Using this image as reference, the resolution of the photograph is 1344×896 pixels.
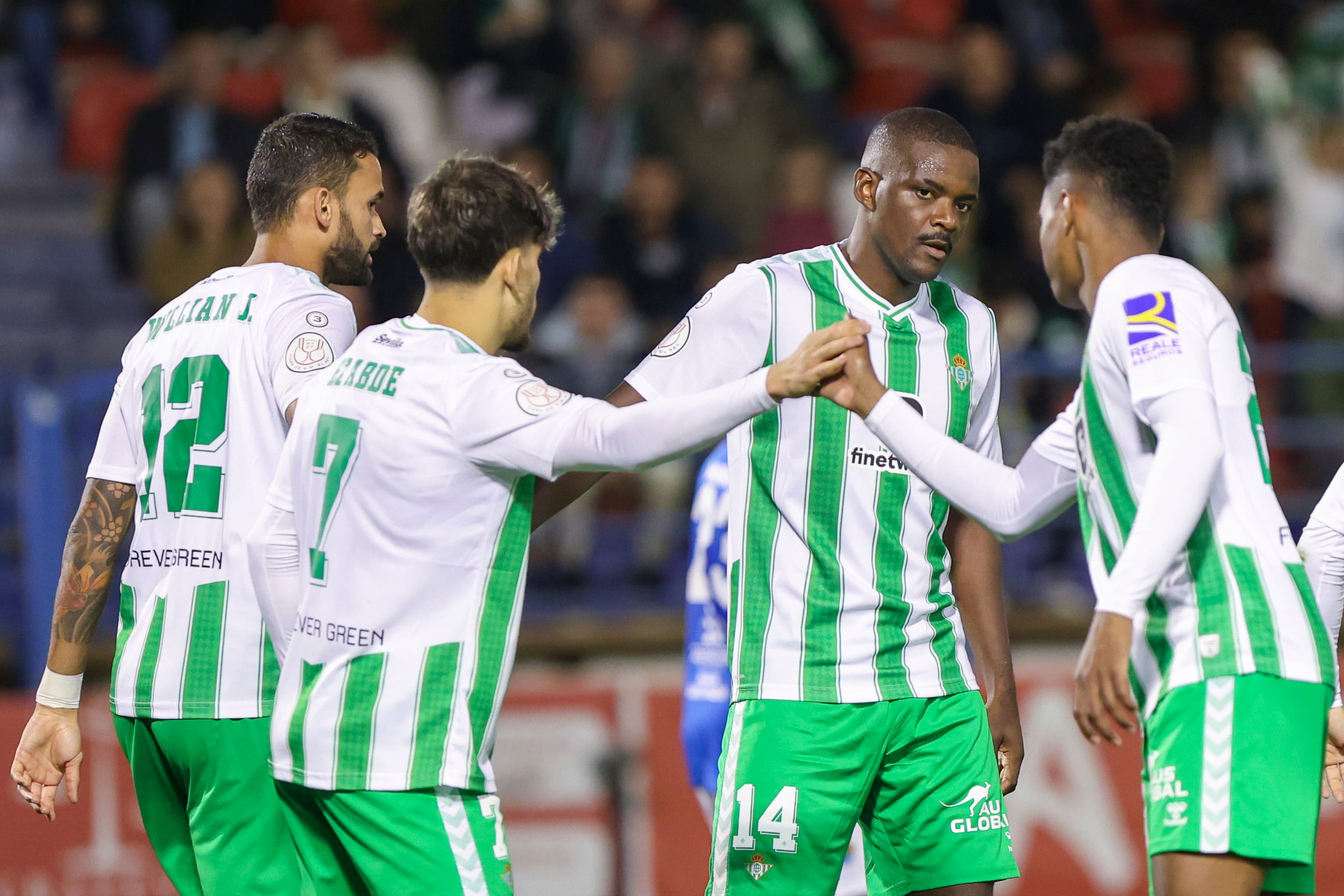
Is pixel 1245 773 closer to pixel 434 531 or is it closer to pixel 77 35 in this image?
pixel 434 531

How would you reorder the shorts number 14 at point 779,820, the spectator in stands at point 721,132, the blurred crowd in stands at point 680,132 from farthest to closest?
the spectator in stands at point 721,132, the blurred crowd in stands at point 680,132, the shorts number 14 at point 779,820

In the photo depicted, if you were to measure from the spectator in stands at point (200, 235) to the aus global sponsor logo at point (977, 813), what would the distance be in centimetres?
605

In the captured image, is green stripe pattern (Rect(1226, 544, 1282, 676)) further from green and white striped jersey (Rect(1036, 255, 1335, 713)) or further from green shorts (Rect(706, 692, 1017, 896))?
green shorts (Rect(706, 692, 1017, 896))

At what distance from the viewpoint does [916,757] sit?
166 inches

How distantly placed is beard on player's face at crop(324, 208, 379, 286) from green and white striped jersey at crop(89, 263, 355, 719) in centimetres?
18

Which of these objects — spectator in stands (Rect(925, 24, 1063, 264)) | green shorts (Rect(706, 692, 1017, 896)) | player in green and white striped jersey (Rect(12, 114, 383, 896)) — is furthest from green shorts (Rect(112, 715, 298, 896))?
spectator in stands (Rect(925, 24, 1063, 264))

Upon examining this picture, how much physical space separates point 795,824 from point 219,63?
777 cm

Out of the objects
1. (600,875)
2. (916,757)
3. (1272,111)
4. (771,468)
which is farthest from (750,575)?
(1272,111)

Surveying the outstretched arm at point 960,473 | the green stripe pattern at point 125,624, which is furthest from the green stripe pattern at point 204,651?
the outstretched arm at point 960,473

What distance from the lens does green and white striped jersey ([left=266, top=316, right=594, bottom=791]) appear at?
332 centimetres

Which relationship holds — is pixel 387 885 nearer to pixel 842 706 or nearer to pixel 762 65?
pixel 842 706

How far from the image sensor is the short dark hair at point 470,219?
3438 millimetres

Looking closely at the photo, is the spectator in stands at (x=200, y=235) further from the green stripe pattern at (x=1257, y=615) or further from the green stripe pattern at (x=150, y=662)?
the green stripe pattern at (x=1257, y=615)

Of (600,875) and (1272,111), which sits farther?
(1272,111)
